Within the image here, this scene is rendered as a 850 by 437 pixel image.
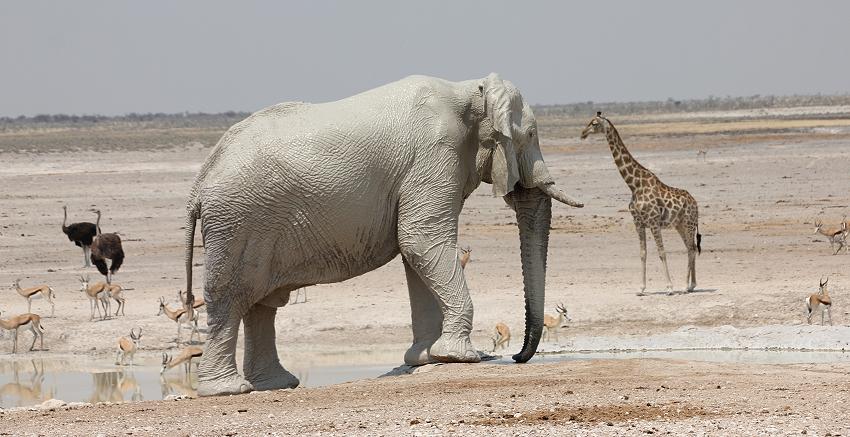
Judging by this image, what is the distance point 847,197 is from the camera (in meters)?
30.8

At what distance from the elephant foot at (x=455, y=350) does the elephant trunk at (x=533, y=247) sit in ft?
1.99

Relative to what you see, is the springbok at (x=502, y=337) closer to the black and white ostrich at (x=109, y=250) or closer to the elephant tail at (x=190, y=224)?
the elephant tail at (x=190, y=224)

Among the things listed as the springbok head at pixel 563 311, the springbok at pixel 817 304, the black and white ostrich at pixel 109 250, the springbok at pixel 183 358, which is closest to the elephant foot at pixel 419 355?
the springbok at pixel 183 358

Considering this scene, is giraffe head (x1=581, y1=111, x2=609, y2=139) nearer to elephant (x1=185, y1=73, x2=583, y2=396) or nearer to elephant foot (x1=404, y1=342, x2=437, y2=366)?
elephant (x1=185, y1=73, x2=583, y2=396)

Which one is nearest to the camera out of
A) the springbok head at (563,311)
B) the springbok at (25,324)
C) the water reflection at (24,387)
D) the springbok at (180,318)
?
the water reflection at (24,387)

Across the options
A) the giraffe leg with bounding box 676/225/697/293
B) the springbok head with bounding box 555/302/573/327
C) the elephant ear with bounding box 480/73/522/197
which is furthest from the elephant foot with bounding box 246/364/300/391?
the giraffe leg with bounding box 676/225/697/293

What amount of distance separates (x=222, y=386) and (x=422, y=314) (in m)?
1.70

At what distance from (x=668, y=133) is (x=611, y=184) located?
118 feet

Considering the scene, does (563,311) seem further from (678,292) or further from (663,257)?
(663,257)

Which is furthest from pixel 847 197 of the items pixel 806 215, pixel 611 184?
pixel 611 184

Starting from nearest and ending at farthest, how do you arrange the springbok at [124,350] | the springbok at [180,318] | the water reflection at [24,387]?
the water reflection at [24,387]
the springbok at [124,350]
the springbok at [180,318]

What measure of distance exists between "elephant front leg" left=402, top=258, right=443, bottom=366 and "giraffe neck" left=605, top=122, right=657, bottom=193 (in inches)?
280

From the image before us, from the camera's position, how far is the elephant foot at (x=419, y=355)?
1227cm

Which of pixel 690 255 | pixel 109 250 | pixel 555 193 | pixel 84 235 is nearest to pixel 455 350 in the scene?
pixel 555 193
